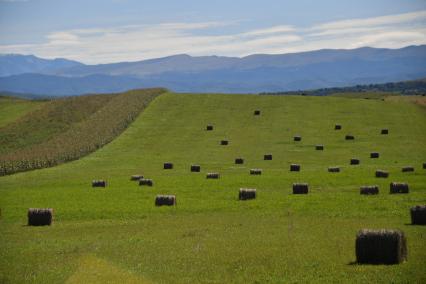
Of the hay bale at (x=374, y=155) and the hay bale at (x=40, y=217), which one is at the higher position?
the hay bale at (x=40, y=217)

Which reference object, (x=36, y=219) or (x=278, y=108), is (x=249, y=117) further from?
(x=36, y=219)

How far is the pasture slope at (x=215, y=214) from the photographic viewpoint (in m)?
20.0

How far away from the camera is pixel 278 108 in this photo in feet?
301

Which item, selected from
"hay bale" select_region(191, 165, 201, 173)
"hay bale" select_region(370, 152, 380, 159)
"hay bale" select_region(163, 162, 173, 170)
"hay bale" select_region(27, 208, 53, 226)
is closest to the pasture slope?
"hay bale" select_region(370, 152, 380, 159)

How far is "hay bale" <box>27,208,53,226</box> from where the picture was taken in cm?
2930

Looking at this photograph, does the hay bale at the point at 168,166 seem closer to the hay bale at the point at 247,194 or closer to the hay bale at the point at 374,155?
the hay bale at the point at 374,155

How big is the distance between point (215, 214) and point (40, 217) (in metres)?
7.22

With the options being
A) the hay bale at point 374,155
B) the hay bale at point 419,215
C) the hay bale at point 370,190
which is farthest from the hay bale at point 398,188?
the hay bale at point 374,155

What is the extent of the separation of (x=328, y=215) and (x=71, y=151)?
41778 mm

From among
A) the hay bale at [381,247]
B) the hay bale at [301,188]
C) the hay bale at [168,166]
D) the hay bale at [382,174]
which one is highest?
the hay bale at [381,247]

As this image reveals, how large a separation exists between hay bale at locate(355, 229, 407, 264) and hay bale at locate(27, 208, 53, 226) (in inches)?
559

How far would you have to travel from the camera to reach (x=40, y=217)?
29312 millimetres

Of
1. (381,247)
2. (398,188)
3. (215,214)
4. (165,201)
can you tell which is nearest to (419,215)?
(381,247)

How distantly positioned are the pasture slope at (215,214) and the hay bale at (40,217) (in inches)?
36.0
